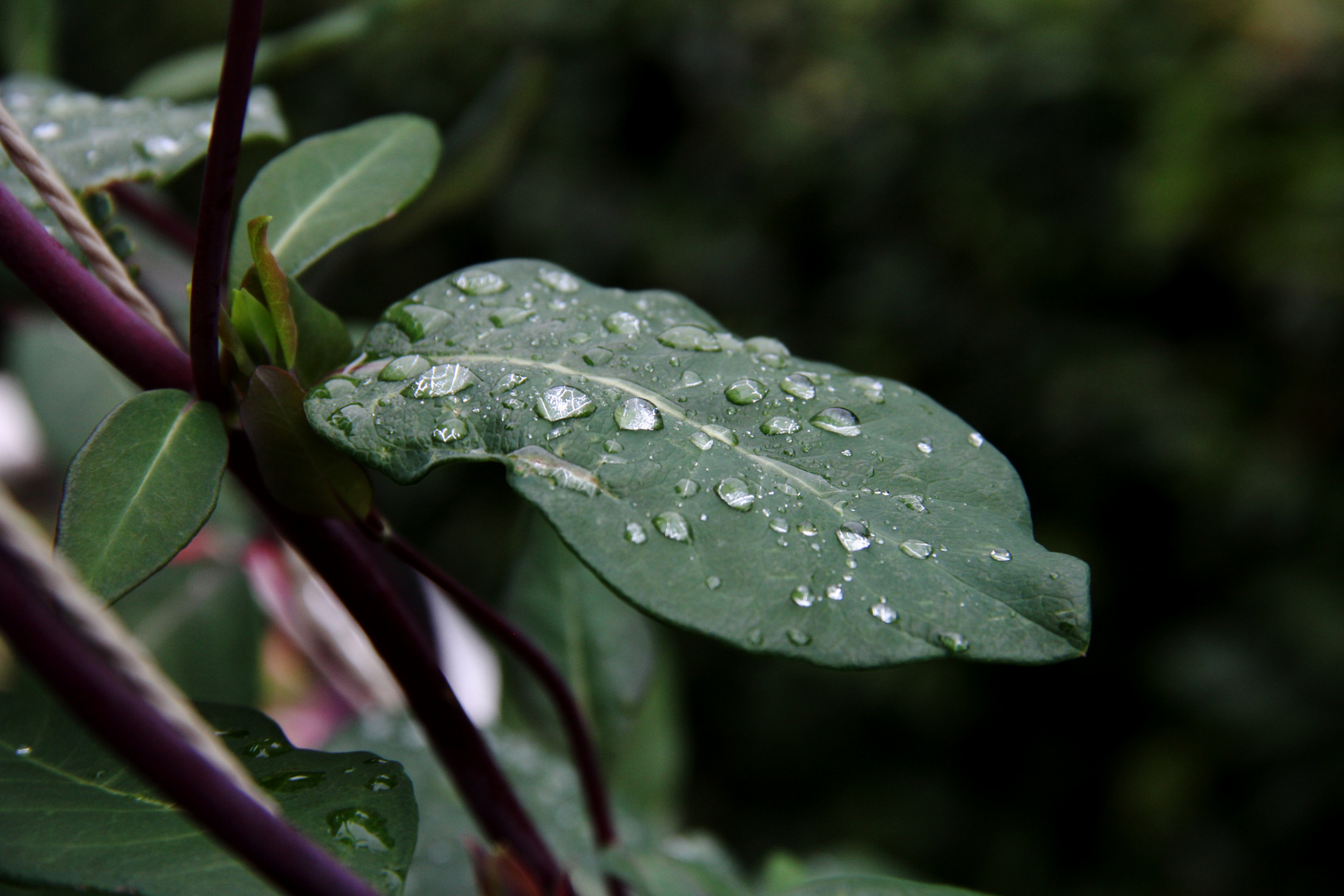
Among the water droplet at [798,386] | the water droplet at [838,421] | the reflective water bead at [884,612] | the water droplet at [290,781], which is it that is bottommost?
the water droplet at [290,781]

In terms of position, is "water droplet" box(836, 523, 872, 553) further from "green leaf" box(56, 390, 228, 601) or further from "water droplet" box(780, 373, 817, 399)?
"green leaf" box(56, 390, 228, 601)

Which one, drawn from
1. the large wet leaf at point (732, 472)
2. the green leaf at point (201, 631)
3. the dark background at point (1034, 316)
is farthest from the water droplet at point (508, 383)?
the dark background at point (1034, 316)

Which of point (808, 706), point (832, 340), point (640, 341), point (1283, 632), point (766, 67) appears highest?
point (640, 341)

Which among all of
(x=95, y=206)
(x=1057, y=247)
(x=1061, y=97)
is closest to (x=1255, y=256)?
(x=1057, y=247)

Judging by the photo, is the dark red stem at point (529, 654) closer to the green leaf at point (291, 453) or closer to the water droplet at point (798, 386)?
the green leaf at point (291, 453)

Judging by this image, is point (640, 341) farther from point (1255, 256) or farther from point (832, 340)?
point (832, 340)

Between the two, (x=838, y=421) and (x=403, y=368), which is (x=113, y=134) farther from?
(x=838, y=421)
